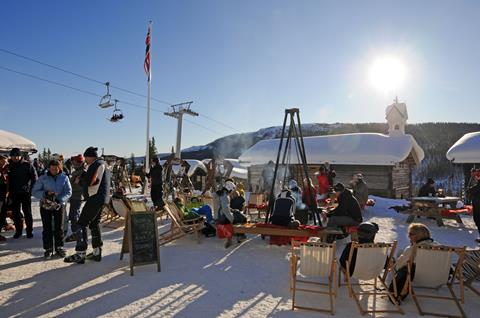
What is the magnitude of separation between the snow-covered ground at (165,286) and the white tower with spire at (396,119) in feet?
58.0

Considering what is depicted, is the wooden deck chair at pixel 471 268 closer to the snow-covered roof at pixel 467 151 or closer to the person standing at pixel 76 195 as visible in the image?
the person standing at pixel 76 195

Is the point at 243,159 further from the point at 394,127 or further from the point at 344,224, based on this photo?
the point at 344,224

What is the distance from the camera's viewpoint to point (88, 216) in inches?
202

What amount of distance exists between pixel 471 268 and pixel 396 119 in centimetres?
1873

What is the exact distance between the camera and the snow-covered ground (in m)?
3.79

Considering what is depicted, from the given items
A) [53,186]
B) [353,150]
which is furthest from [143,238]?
[353,150]

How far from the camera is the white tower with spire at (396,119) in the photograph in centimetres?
2127

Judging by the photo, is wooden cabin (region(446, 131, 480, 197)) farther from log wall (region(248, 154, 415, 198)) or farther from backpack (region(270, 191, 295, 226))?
backpack (region(270, 191, 295, 226))

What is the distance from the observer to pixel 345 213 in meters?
6.79

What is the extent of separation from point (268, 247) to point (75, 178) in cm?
393

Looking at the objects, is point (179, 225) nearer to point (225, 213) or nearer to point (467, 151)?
point (225, 213)

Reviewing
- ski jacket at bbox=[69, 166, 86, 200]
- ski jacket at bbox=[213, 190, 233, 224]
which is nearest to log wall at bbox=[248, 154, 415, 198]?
ski jacket at bbox=[213, 190, 233, 224]

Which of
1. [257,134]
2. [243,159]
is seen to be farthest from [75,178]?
[257,134]

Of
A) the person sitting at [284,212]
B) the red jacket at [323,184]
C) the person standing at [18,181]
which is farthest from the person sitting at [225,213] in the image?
the red jacket at [323,184]
